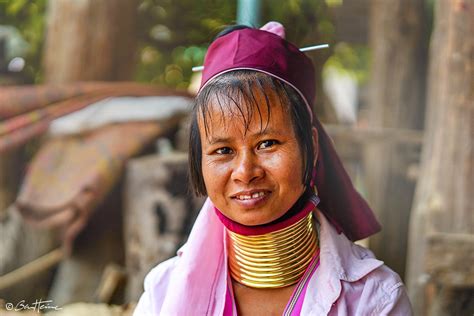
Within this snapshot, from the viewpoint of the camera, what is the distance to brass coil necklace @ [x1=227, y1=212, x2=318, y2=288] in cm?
195

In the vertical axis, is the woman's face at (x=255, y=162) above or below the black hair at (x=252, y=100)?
below

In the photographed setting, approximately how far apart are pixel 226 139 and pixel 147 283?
568 mm

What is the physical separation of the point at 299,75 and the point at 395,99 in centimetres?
199

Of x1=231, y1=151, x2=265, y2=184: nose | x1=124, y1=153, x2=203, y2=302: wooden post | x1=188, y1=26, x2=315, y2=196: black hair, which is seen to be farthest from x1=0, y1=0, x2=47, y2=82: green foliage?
x1=231, y1=151, x2=265, y2=184: nose

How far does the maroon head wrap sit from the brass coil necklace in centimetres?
15

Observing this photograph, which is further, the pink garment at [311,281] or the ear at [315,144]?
the ear at [315,144]

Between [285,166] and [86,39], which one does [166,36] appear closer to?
[86,39]

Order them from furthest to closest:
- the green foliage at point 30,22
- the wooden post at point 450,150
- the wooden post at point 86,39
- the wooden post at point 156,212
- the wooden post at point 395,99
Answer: the green foliage at point 30,22
the wooden post at point 86,39
the wooden post at point 395,99
the wooden post at point 156,212
the wooden post at point 450,150

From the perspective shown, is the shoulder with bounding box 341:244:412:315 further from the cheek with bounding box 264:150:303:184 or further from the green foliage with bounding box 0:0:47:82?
the green foliage with bounding box 0:0:47:82

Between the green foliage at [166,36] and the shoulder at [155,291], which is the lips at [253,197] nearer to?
the shoulder at [155,291]

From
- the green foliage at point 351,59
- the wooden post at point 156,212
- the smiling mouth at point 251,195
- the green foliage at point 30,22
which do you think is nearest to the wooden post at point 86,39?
the green foliage at point 30,22

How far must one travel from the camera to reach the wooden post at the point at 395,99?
377cm

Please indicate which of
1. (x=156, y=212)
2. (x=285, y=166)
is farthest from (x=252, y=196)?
(x=156, y=212)

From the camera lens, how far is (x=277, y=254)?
1955 mm
